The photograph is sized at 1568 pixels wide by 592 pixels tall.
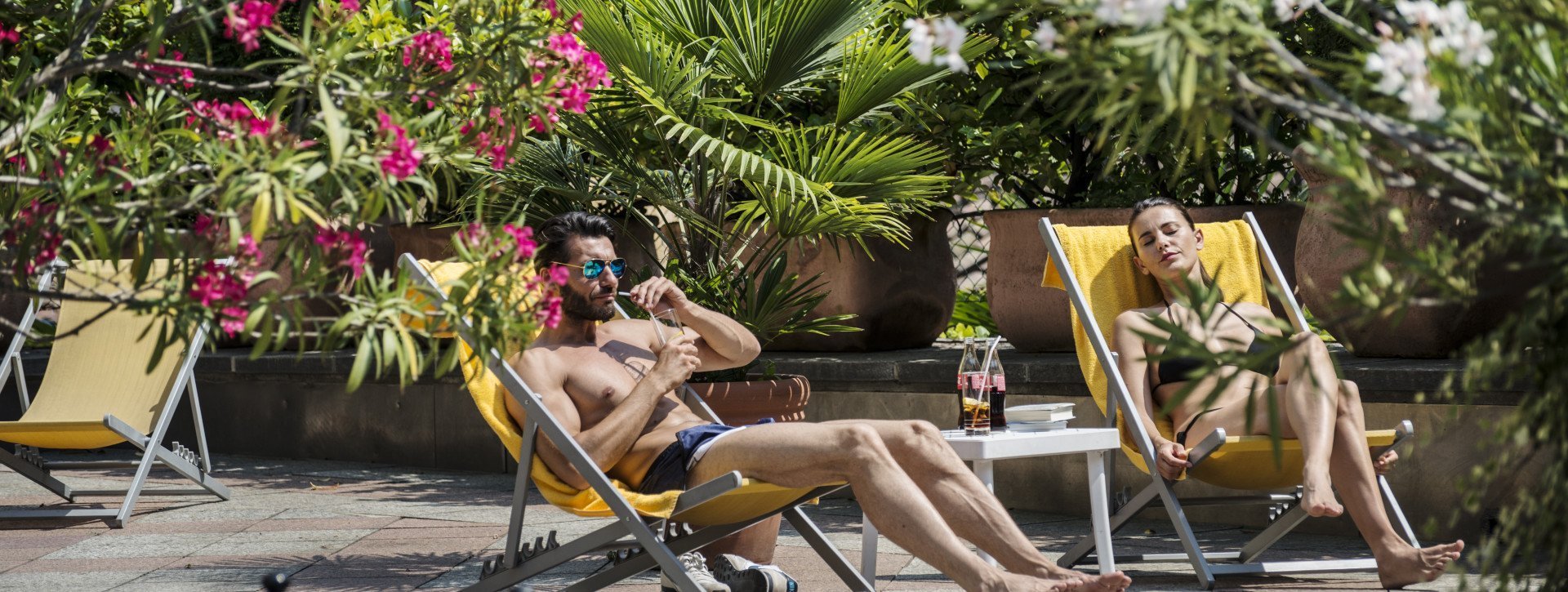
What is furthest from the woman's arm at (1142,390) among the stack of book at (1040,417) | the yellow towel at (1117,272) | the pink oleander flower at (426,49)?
the pink oleander flower at (426,49)

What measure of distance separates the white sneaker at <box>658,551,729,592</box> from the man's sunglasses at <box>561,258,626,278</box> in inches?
31.1

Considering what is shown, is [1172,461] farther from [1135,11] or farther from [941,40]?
[1135,11]

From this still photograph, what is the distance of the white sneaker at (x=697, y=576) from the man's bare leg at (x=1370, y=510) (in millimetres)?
1640

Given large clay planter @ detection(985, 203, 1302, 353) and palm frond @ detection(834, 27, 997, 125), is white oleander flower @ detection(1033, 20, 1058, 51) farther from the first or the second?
large clay planter @ detection(985, 203, 1302, 353)

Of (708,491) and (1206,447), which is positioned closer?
(708,491)

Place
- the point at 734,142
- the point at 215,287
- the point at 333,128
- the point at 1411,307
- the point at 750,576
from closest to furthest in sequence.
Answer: the point at 333,128, the point at 215,287, the point at 750,576, the point at 1411,307, the point at 734,142

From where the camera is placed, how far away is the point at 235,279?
2104 millimetres

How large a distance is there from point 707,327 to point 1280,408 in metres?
1.63

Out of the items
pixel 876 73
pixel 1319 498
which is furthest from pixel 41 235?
pixel 876 73

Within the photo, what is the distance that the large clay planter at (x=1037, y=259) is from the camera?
6008 millimetres

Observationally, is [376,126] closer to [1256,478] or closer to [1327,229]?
[1256,478]

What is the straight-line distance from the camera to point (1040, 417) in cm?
428

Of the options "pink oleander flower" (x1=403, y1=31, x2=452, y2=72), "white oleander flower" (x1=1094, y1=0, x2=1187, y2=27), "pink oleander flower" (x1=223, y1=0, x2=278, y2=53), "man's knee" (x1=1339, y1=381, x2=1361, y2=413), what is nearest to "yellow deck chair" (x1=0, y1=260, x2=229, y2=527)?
"pink oleander flower" (x1=403, y1=31, x2=452, y2=72)

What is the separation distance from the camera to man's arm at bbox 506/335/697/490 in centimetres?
385
